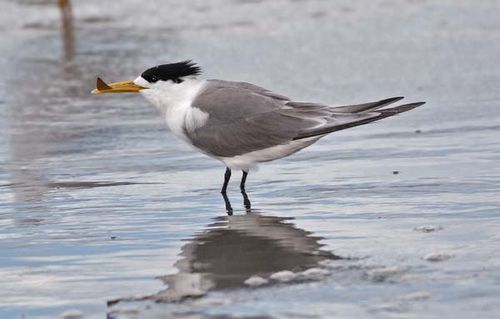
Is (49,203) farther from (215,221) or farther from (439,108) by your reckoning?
(439,108)

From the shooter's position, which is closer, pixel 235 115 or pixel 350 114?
pixel 350 114

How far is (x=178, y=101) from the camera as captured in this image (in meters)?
7.22

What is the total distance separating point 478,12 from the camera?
14461 mm

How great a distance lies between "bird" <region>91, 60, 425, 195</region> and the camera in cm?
685

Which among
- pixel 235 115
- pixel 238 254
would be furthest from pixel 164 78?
pixel 238 254

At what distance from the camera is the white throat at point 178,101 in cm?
709

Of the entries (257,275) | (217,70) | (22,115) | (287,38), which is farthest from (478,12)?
(257,275)

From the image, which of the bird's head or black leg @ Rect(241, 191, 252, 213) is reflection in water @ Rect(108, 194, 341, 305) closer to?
black leg @ Rect(241, 191, 252, 213)

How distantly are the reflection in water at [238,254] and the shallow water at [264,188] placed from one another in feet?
0.05

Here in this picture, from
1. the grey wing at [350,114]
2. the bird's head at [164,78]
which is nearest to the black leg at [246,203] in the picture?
the grey wing at [350,114]

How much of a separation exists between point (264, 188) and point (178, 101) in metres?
0.71

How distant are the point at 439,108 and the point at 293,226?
368 centimetres

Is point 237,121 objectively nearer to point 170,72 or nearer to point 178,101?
point 178,101

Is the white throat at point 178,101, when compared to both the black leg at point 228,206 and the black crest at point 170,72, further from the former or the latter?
the black leg at point 228,206
